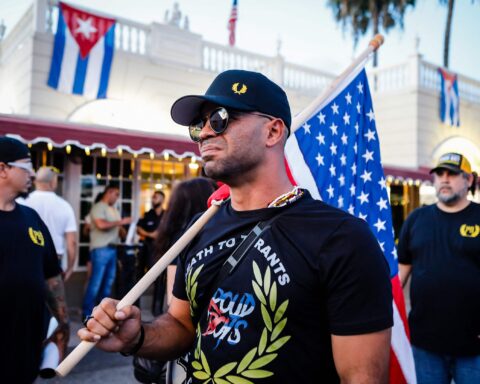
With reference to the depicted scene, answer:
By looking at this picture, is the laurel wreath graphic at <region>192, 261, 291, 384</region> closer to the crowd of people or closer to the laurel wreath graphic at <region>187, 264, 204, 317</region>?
the crowd of people

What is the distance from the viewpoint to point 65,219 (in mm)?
5469

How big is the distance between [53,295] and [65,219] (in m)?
2.64

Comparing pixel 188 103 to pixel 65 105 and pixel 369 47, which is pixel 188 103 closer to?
pixel 369 47

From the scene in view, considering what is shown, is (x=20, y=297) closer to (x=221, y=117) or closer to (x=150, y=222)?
(x=221, y=117)

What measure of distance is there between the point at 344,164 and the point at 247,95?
1197 mm


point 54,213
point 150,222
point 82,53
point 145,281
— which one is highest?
point 82,53

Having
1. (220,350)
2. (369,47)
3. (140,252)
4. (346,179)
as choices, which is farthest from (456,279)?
(140,252)

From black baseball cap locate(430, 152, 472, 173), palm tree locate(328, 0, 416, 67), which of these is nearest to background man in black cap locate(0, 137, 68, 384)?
black baseball cap locate(430, 152, 472, 173)

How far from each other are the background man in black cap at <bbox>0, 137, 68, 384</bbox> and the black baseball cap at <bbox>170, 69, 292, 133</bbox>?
151cm

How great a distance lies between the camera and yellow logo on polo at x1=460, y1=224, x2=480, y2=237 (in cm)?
295

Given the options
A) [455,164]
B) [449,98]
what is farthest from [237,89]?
[449,98]

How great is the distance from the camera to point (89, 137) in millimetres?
6184

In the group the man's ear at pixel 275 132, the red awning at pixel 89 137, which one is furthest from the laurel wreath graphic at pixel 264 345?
the red awning at pixel 89 137

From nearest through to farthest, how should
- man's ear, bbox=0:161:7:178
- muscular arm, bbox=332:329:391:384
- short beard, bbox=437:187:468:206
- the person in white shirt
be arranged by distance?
1. muscular arm, bbox=332:329:391:384
2. man's ear, bbox=0:161:7:178
3. short beard, bbox=437:187:468:206
4. the person in white shirt
